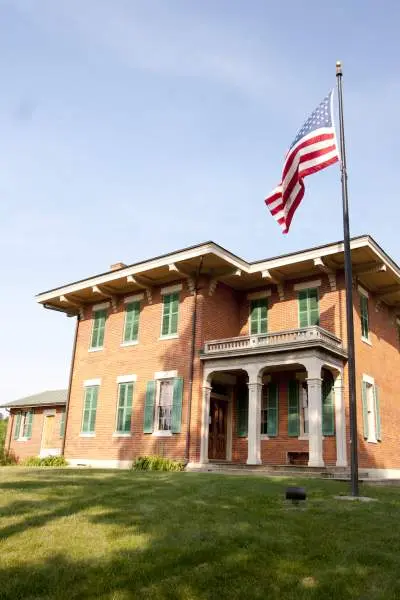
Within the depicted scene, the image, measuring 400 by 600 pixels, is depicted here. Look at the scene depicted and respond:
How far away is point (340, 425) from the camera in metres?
17.1

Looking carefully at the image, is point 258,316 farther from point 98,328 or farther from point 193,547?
point 193,547

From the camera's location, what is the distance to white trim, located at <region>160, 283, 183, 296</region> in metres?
20.6

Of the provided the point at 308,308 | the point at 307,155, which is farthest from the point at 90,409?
the point at 307,155

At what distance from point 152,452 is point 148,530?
1343cm

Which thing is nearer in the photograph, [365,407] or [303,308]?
[365,407]

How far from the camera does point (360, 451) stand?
703 inches

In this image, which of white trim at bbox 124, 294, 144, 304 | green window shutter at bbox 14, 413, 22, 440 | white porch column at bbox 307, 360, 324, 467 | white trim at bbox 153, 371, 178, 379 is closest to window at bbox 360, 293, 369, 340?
white porch column at bbox 307, 360, 324, 467

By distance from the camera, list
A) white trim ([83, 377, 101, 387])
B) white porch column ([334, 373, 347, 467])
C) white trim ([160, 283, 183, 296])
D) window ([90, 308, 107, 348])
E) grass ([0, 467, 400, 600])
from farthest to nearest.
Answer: window ([90, 308, 107, 348]), white trim ([83, 377, 101, 387]), white trim ([160, 283, 183, 296]), white porch column ([334, 373, 347, 467]), grass ([0, 467, 400, 600])

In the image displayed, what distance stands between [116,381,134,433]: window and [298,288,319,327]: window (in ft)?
22.5

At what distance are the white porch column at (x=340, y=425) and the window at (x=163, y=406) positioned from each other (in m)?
5.20

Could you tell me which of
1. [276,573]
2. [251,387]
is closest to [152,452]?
[251,387]

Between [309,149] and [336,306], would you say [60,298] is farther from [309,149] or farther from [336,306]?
[309,149]

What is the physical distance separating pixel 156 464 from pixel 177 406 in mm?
2102

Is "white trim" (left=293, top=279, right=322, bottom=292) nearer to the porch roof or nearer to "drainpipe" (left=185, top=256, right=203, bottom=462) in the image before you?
the porch roof
